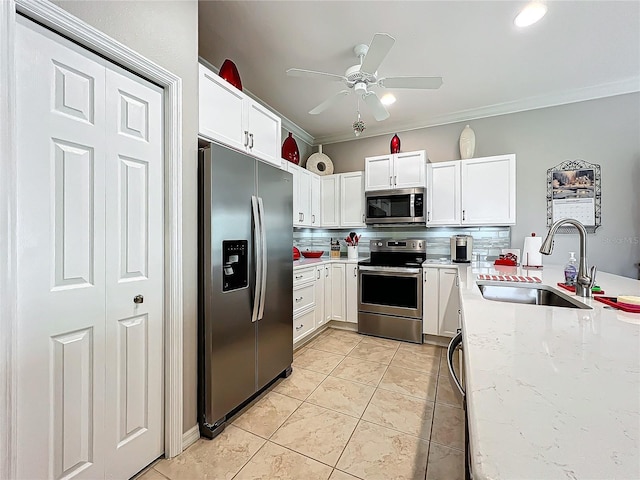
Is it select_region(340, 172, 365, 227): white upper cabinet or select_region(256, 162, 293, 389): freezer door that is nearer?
select_region(256, 162, 293, 389): freezer door

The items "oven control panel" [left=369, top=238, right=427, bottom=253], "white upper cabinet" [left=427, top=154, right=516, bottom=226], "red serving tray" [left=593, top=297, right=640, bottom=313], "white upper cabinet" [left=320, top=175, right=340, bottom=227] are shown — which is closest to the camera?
"red serving tray" [left=593, top=297, right=640, bottom=313]

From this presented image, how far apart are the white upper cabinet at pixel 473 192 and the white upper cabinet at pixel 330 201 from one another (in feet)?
3.96

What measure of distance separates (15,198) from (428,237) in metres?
3.74

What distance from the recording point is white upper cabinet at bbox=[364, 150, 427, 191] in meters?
3.42

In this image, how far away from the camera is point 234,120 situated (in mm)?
2037

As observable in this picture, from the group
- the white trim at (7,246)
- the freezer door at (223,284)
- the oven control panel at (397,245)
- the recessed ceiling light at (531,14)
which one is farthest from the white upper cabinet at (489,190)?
the white trim at (7,246)

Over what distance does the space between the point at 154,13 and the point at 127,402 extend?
1981 mm

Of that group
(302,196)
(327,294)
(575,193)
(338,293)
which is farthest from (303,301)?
(575,193)

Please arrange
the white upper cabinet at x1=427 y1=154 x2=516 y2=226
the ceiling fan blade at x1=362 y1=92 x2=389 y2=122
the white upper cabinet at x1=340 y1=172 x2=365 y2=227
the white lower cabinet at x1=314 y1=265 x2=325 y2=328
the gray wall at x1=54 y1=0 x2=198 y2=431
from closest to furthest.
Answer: the gray wall at x1=54 y1=0 x2=198 y2=431 → the ceiling fan blade at x1=362 y1=92 x2=389 y2=122 → the white upper cabinet at x1=427 y1=154 x2=516 y2=226 → the white lower cabinet at x1=314 y1=265 x2=325 y2=328 → the white upper cabinet at x1=340 y1=172 x2=365 y2=227

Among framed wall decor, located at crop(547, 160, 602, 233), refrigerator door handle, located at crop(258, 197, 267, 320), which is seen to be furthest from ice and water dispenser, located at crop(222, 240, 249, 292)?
framed wall decor, located at crop(547, 160, 602, 233)

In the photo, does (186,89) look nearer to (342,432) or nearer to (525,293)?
(342,432)

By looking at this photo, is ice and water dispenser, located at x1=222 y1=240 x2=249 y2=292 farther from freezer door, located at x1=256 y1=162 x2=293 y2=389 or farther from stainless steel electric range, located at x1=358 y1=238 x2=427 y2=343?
stainless steel electric range, located at x1=358 y1=238 x2=427 y2=343

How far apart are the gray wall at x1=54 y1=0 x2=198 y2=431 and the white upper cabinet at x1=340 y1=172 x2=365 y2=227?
8.22 ft

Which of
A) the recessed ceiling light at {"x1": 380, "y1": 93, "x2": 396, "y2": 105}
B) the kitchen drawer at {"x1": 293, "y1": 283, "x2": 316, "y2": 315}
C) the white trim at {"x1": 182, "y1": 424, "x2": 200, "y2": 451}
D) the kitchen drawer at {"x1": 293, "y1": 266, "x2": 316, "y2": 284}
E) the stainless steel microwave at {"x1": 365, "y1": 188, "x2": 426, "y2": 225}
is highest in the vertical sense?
the recessed ceiling light at {"x1": 380, "y1": 93, "x2": 396, "y2": 105}
